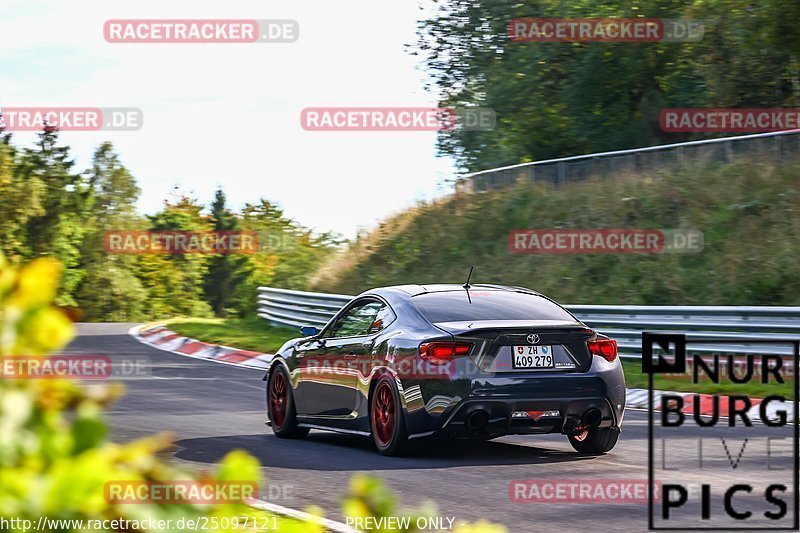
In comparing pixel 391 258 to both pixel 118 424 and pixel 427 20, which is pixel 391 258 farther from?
pixel 118 424

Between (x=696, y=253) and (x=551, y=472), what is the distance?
1522cm

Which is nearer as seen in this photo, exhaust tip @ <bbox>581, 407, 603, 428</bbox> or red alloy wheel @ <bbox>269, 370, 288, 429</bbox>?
exhaust tip @ <bbox>581, 407, 603, 428</bbox>

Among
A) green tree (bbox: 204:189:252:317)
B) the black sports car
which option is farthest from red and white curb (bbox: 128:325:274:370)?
green tree (bbox: 204:189:252:317)

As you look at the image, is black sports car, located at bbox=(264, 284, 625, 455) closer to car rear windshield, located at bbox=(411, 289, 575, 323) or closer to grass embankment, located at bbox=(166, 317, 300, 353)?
car rear windshield, located at bbox=(411, 289, 575, 323)

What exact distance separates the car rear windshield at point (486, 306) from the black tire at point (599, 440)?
A: 3.14 ft

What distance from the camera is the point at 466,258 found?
3012 centimetres

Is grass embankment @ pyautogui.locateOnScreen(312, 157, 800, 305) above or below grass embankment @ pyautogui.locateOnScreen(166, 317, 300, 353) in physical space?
above

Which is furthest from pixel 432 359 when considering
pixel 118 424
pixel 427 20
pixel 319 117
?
pixel 427 20

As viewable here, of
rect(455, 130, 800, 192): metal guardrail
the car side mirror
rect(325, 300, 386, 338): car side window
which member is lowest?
the car side mirror

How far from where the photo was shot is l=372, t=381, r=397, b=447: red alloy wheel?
970 cm

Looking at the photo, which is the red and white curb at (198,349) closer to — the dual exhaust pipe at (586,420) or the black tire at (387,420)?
the black tire at (387,420)

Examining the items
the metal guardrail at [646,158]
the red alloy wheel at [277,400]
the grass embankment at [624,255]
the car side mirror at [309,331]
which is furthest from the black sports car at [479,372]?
the metal guardrail at [646,158]

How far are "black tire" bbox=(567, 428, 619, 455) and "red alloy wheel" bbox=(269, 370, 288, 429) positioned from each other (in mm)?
3093

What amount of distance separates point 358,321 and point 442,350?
168 cm
